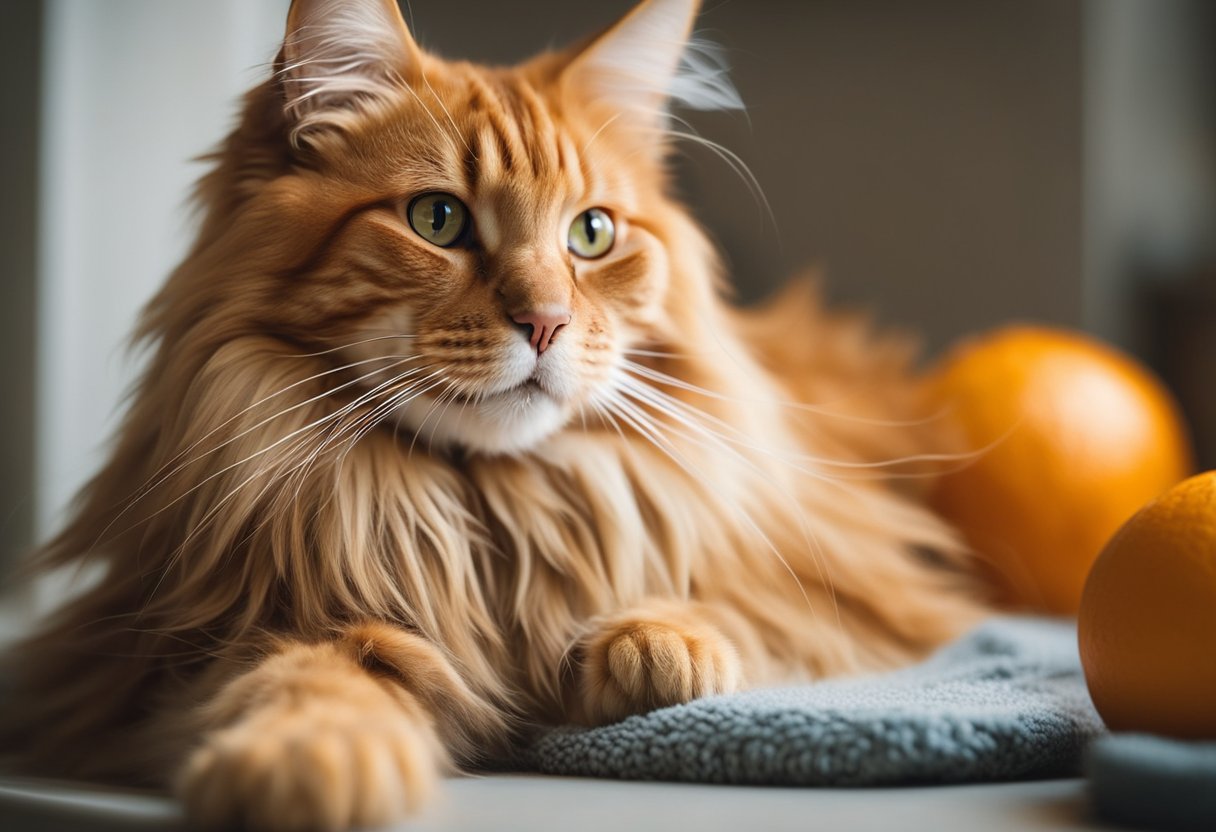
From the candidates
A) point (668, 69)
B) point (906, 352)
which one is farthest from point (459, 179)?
point (906, 352)

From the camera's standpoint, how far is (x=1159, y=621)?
0.86 meters

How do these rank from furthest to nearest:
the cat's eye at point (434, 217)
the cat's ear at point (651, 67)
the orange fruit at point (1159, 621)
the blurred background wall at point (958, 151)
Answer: the blurred background wall at point (958, 151)
the cat's ear at point (651, 67)
the cat's eye at point (434, 217)
the orange fruit at point (1159, 621)

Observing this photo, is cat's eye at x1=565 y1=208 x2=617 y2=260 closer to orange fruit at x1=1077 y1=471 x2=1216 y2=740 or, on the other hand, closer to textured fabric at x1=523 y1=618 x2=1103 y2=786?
textured fabric at x1=523 y1=618 x2=1103 y2=786

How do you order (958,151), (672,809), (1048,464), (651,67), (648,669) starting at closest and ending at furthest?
(672,809) < (648,669) < (651,67) < (1048,464) < (958,151)

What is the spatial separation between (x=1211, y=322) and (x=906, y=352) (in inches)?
43.0

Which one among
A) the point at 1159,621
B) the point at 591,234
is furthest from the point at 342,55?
the point at 1159,621

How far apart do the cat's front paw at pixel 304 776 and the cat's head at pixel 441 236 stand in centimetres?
39

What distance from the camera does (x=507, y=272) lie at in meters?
1.07

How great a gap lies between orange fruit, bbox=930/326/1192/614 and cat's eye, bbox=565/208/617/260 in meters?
0.77

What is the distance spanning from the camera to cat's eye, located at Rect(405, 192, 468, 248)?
43.8 inches

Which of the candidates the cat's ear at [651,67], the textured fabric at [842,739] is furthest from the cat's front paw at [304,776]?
the cat's ear at [651,67]

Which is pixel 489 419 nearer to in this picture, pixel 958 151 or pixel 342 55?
pixel 342 55

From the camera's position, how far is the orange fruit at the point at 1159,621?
0.84 m

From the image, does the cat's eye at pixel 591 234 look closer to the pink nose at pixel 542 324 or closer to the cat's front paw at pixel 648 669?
the pink nose at pixel 542 324
